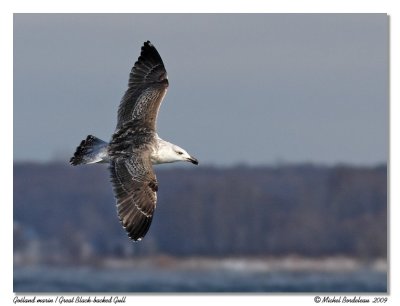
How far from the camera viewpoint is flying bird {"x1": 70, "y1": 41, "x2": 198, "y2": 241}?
1273 centimetres

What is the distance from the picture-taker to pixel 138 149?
513 inches

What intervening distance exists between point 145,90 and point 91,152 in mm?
1019

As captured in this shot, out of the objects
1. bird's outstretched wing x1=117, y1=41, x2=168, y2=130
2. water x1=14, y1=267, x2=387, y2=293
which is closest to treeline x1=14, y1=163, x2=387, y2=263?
water x1=14, y1=267, x2=387, y2=293

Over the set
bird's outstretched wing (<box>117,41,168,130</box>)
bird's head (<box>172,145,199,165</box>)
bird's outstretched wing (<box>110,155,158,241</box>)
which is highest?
bird's outstretched wing (<box>117,41,168,130</box>)

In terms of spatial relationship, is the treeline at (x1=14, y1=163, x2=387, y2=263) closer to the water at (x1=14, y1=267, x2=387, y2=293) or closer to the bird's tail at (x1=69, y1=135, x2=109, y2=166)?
the water at (x1=14, y1=267, x2=387, y2=293)

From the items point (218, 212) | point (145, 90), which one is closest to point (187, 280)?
point (218, 212)

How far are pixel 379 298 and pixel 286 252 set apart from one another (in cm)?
1913

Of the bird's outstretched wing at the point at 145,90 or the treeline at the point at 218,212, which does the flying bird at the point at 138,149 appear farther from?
the treeline at the point at 218,212

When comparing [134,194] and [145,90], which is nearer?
[134,194]

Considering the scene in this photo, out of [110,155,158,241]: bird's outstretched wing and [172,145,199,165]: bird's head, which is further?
[172,145,199,165]: bird's head

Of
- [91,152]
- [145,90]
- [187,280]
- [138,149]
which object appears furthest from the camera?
[187,280]

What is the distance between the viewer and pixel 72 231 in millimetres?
36938

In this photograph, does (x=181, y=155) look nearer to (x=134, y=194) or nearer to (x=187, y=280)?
(x=134, y=194)

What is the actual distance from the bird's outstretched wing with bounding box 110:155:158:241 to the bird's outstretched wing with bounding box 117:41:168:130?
77cm
